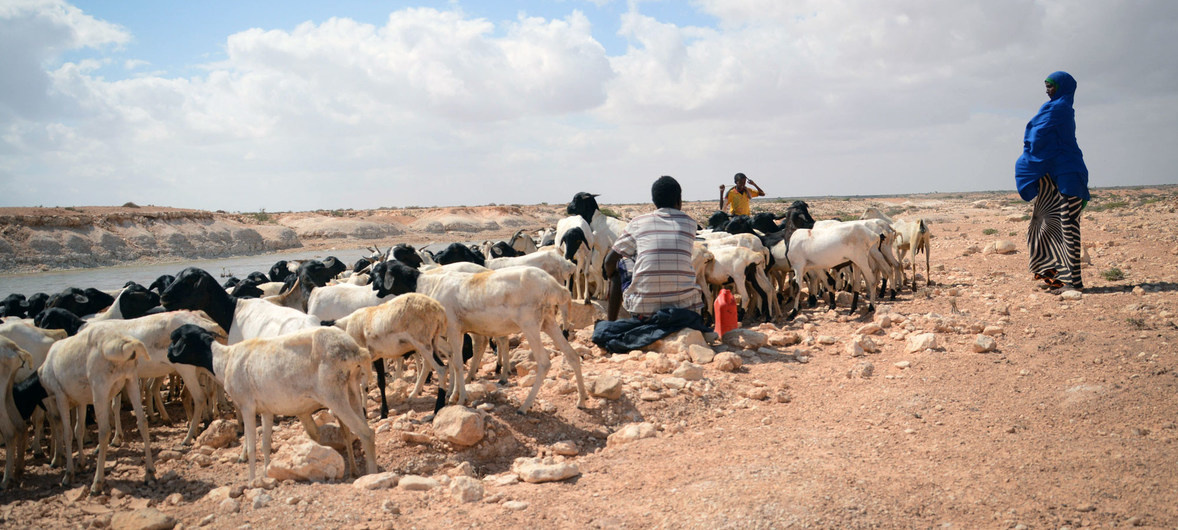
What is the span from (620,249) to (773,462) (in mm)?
3616

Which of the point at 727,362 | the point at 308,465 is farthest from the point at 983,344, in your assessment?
the point at 308,465

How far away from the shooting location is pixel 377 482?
4621mm

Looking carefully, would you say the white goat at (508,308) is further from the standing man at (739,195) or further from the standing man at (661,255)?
the standing man at (739,195)

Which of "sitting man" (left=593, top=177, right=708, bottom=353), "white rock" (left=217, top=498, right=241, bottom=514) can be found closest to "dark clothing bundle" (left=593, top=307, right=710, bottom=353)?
"sitting man" (left=593, top=177, right=708, bottom=353)

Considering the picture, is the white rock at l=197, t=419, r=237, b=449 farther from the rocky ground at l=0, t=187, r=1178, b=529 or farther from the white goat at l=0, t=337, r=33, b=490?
the white goat at l=0, t=337, r=33, b=490

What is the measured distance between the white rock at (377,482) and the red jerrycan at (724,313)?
4.31m

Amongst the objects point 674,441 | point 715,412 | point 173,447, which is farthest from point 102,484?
point 715,412

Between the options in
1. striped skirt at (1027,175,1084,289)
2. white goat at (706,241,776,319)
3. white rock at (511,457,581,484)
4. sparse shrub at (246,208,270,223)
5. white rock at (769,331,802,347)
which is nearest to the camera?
white rock at (511,457,581,484)

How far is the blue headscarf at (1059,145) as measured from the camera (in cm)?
980

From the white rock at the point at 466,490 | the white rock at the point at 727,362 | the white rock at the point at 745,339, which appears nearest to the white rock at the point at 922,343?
the white rock at the point at 745,339

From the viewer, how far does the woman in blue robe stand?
31.9 ft

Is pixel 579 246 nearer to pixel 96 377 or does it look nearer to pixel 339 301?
pixel 339 301

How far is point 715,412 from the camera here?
233 inches

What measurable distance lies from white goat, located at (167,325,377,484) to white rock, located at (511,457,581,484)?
3.60 feet
